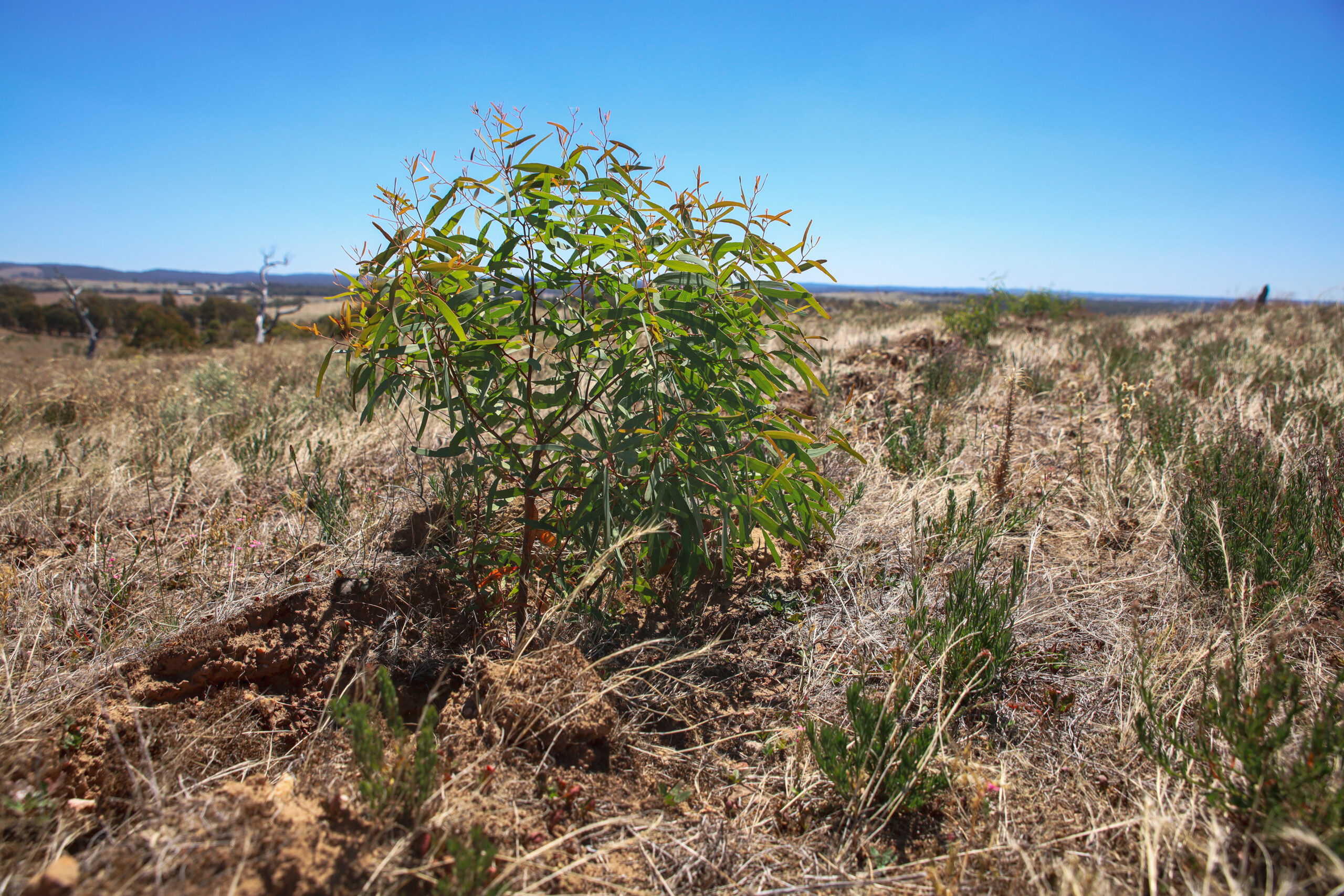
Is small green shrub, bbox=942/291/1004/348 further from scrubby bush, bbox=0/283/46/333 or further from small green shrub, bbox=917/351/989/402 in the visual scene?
scrubby bush, bbox=0/283/46/333

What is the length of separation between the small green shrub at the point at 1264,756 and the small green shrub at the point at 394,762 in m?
1.63

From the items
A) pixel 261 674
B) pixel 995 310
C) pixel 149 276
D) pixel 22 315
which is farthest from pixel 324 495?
pixel 149 276

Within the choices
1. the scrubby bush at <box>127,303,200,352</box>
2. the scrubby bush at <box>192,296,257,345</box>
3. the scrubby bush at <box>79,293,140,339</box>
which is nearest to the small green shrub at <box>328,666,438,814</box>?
the scrubby bush at <box>127,303,200,352</box>

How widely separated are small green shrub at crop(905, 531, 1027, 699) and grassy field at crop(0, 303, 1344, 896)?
1.1 inches

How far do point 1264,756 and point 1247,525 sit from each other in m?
1.48

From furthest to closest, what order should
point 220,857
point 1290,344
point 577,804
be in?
1. point 1290,344
2. point 577,804
3. point 220,857

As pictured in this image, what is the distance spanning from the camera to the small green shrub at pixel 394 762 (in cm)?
135

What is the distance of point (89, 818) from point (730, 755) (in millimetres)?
1524

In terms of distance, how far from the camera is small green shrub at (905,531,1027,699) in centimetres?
190

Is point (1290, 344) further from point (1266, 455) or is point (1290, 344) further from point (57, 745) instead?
point (57, 745)

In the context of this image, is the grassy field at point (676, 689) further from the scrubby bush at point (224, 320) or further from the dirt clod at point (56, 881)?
the scrubby bush at point (224, 320)

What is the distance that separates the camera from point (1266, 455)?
3.17 m

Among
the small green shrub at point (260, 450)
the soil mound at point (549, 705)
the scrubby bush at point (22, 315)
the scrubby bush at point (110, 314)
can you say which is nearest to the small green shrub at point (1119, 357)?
the soil mound at point (549, 705)

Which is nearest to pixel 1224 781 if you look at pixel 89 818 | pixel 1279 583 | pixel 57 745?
pixel 1279 583
